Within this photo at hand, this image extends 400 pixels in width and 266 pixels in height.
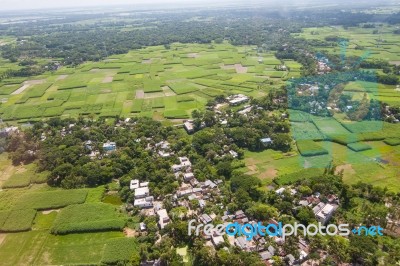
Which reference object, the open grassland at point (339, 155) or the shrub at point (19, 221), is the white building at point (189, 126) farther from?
the shrub at point (19, 221)

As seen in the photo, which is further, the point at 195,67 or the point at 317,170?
the point at 195,67

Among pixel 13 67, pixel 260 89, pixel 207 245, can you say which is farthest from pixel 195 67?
pixel 207 245

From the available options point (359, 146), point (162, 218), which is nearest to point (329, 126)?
point (359, 146)

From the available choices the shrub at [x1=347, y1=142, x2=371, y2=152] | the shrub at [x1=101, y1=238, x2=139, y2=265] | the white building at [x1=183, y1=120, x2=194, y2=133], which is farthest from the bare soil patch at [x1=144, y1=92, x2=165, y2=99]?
the shrub at [x1=101, y1=238, x2=139, y2=265]

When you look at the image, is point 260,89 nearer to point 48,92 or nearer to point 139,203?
point 139,203

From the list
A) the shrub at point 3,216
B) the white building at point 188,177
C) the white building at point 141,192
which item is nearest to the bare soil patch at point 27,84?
the shrub at point 3,216

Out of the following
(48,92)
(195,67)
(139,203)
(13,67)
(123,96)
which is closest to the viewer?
(139,203)

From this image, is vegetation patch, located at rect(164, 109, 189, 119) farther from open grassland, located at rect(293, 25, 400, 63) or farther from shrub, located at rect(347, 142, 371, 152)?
open grassland, located at rect(293, 25, 400, 63)
